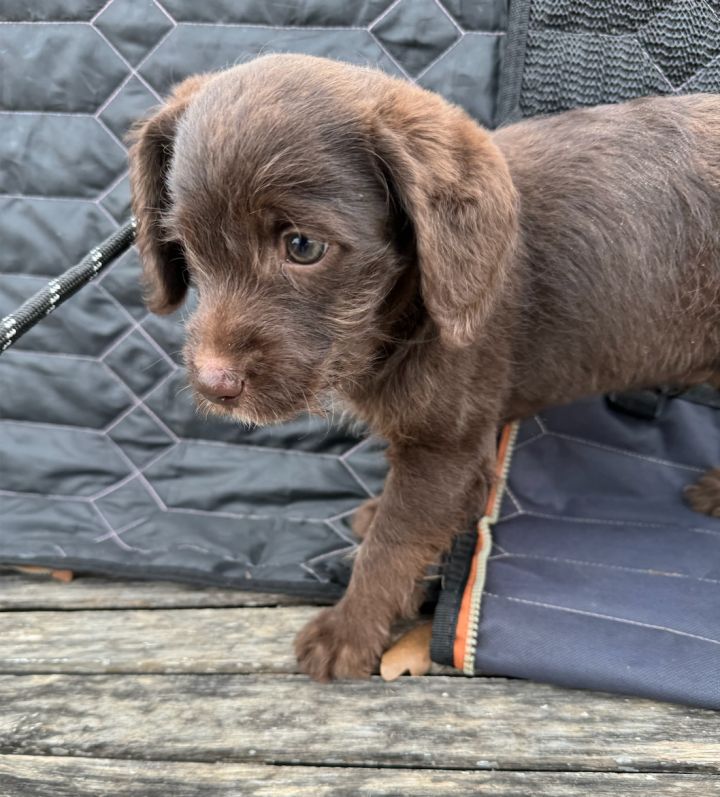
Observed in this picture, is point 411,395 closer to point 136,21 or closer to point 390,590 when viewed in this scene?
point 390,590

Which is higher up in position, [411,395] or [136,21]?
[136,21]

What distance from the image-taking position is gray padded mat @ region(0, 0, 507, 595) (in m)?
2.25

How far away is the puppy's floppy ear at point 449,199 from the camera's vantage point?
1.33m

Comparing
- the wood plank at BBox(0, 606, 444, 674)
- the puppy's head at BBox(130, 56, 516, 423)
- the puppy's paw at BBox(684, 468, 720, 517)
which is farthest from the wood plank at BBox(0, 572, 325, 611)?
the puppy's paw at BBox(684, 468, 720, 517)

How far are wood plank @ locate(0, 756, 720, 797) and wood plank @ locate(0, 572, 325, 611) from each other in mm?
532

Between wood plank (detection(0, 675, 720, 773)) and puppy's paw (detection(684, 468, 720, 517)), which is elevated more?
puppy's paw (detection(684, 468, 720, 517))

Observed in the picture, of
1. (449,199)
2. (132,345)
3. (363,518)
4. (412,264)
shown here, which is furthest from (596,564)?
(132,345)

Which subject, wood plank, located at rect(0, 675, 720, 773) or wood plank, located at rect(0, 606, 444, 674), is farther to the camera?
wood plank, located at rect(0, 606, 444, 674)

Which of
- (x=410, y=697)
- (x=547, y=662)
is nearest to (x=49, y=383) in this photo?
(x=410, y=697)

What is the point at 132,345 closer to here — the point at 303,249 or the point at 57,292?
the point at 57,292

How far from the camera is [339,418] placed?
7.22 ft

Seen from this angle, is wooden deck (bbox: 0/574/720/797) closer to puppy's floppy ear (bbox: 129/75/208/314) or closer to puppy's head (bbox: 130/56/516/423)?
puppy's head (bbox: 130/56/516/423)

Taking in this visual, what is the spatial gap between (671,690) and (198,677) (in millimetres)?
1180

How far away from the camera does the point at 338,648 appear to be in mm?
1789
